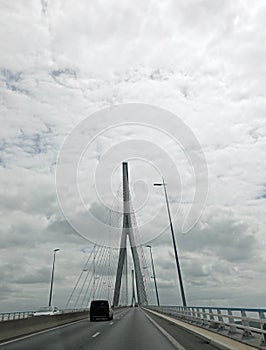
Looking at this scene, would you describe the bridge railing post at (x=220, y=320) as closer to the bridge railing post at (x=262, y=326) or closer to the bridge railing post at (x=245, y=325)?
the bridge railing post at (x=245, y=325)

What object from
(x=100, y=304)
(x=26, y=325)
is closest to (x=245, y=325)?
(x=26, y=325)

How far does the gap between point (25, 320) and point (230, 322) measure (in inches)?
429

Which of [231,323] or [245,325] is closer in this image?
[245,325]

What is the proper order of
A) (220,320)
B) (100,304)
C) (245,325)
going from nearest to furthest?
(245,325) < (220,320) < (100,304)

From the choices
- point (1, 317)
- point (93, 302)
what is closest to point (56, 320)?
point (93, 302)

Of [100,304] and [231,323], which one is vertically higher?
[100,304]

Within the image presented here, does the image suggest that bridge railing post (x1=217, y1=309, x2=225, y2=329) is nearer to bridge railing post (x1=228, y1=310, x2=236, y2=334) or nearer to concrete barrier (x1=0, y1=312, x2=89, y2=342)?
bridge railing post (x1=228, y1=310, x2=236, y2=334)

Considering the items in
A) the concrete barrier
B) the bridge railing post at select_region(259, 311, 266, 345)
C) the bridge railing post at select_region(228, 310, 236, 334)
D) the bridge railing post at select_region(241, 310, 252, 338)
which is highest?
the concrete barrier

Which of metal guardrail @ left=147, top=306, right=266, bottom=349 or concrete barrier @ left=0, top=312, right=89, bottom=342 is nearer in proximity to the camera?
metal guardrail @ left=147, top=306, right=266, bottom=349

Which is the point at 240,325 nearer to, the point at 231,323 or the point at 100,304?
the point at 231,323

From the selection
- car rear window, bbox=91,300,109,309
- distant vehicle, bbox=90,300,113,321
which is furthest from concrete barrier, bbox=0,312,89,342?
car rear window, bbox=91,300,109,309

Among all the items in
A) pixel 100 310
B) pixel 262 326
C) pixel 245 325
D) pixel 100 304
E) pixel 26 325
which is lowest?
pixel 262 326

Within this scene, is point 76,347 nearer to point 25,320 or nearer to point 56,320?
point 25,320

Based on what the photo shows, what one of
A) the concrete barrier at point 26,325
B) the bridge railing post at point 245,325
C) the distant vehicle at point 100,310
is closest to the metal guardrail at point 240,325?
the bridge railing post at point 245,325
